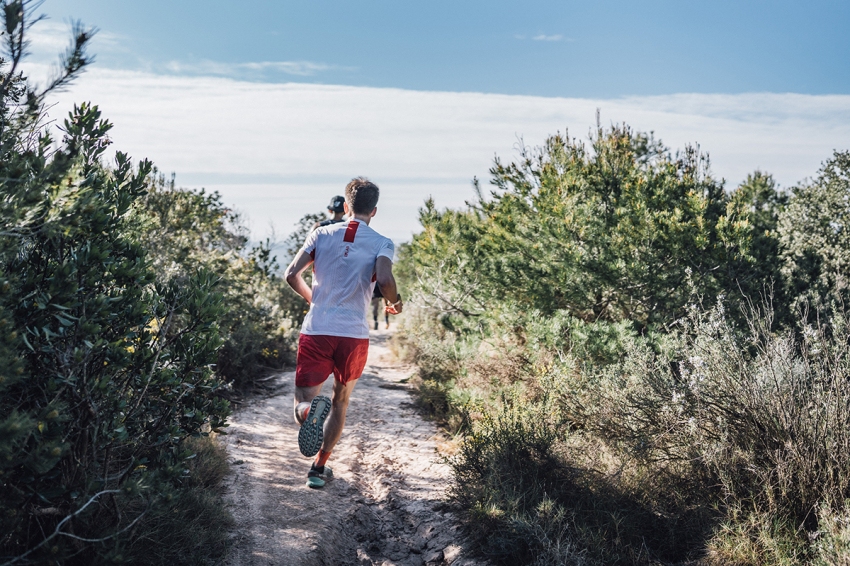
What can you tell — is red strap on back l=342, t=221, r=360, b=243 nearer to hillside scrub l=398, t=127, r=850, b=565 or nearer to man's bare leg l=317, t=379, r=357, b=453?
man's bare leg l=317, t=379, r=357, b=453

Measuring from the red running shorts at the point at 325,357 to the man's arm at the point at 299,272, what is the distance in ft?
1.19

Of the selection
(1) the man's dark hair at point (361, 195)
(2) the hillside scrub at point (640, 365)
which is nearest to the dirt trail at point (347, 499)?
(2) the hillside scrub at point (640, 365)

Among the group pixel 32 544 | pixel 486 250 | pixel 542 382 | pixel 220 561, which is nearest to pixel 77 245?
pixel 32 544

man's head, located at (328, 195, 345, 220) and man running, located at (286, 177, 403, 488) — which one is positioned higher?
man's head, located at (328, 195, 345, 220)

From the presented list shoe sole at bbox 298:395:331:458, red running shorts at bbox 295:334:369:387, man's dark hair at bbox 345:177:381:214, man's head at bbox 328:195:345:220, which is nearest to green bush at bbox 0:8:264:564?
shoe sole at bbox 298:395:331:458

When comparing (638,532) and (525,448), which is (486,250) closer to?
(525,448)

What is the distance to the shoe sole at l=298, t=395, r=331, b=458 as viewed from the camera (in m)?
4.18

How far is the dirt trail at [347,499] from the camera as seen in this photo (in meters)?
3.91

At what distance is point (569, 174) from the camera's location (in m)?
6.88

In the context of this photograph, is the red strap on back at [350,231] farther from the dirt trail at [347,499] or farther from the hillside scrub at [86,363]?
the dirt trail at [347,499]

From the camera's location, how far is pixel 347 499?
189 inches

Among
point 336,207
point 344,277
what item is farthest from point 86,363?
point 336,207

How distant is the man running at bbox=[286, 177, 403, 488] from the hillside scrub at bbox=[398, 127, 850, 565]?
1152mm

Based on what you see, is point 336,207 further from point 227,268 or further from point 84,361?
point 227,268
